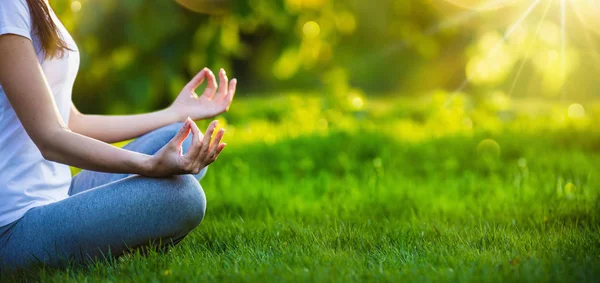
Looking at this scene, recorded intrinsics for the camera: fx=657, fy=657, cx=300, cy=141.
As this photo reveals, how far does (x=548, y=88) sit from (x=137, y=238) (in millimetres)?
9965

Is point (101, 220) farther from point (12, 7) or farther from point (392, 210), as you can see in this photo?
point (392, 210)

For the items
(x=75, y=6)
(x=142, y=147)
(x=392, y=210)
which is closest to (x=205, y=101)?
(x=142, y=147)

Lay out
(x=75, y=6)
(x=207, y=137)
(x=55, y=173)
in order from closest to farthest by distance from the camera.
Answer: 1. (x=207, y=137)
2. (x=55, y=173)
3. (x=75, y=6)

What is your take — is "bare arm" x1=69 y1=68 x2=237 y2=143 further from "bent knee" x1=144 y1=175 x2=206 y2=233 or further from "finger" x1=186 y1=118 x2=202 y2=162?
"finger" x1=186 y1=118 x2=202 y2=162

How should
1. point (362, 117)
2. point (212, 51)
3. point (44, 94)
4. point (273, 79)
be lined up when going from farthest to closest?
point (273, 79) < point (212, 51) < point (362, 117) < point (44, 94)

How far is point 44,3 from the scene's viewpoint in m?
2.08

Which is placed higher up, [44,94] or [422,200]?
[44,94]

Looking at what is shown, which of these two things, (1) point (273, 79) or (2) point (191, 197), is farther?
(1) point (273, 79)

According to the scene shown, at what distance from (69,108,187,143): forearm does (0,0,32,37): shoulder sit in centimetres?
68

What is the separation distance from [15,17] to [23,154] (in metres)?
0.44

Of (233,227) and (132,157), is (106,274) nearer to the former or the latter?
(132,157)

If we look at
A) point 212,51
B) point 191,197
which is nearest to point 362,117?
point 212,51

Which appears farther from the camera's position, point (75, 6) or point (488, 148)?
point (75, 6)

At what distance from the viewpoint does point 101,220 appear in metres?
2.02
